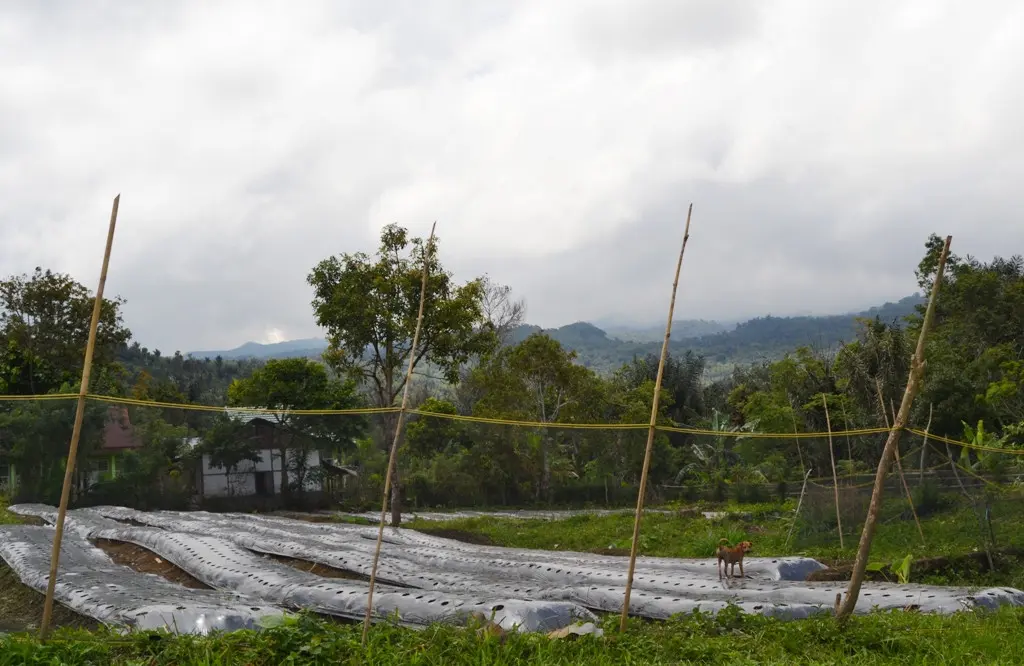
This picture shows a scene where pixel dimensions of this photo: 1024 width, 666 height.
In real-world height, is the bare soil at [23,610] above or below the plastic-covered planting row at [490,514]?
below

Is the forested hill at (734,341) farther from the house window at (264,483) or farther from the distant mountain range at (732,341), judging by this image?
the house window at (264,483)

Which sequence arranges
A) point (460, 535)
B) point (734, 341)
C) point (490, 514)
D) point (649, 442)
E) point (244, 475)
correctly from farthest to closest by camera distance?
point (734, 341), point (490, 514), point (460, 535), point (244, 475), point (649, 442)

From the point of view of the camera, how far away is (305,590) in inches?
236

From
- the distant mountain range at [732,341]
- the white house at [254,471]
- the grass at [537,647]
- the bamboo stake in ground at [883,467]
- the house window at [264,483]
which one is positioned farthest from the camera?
the distant mountain range at [732,341]

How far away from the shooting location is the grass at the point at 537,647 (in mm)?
4055

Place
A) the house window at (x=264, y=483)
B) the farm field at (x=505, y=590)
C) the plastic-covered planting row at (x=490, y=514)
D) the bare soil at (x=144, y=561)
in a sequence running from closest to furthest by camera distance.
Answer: the farm field at (x=505, y=590) → the bare soil at (x=144, y=561) → the house window at (x=264, y=483) → the plastic-covered planting row at (x=490, y=514)

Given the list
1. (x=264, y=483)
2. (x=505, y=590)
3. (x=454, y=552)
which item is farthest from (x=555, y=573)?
(x=264, y=483)

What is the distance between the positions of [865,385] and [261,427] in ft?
47.5

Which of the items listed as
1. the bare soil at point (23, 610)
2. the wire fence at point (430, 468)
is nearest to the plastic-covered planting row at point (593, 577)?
the wire fence at point (430, 468)

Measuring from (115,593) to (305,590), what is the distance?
4.17 ft

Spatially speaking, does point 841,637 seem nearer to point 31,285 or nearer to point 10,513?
point 10,513

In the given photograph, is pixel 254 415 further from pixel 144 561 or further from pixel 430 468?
pixel 430 468

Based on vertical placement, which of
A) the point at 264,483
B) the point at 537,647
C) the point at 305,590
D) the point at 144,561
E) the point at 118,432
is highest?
the point at 118,432

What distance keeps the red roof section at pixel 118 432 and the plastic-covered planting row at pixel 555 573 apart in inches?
22.3
